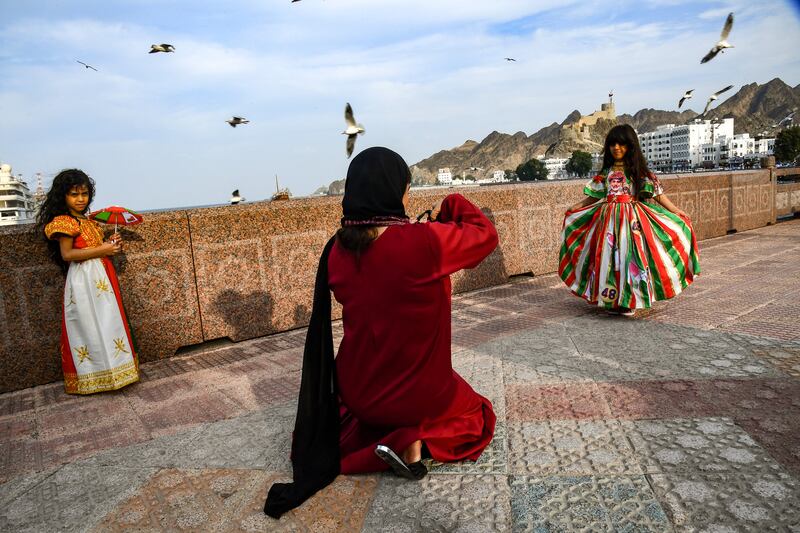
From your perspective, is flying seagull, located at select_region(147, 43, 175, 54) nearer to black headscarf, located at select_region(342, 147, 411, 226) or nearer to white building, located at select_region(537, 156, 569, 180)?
black headscarf, located at select_region(342, 147, 411, 226)

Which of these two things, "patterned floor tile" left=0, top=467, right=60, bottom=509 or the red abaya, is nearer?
the red abaya

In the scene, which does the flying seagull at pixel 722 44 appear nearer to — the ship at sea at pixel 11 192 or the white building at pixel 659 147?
the ship at sea at pixel 11 192

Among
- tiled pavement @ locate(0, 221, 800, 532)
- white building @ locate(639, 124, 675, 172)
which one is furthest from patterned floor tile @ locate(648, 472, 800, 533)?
white building @ locate(639, 124, 675, 172)

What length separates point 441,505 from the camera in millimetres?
2324

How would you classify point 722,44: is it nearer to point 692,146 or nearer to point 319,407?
point 319,407

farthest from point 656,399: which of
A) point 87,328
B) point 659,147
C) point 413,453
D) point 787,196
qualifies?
point 659,147

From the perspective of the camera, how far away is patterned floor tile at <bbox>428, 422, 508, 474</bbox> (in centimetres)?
257

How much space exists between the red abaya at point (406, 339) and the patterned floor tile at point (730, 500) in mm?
850

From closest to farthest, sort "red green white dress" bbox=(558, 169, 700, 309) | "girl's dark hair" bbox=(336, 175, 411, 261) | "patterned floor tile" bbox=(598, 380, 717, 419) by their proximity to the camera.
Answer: "girl's dark hair" bbox=(336, 175, 411, 261), "patterned floor tile" bbox=(598, 380, 717, 419), "red green white dress" bbox=(558, 169, 700, 309)

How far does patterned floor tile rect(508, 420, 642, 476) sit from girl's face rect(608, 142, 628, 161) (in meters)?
3.17

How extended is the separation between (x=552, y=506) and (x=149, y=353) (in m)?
3.78

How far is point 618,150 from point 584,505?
12.9 feet

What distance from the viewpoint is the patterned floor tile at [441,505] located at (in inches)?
85.7

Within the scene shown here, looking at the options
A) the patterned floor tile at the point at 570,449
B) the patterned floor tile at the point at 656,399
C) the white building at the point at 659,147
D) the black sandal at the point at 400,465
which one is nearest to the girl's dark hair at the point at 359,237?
the black sandal at the point at 400,465
